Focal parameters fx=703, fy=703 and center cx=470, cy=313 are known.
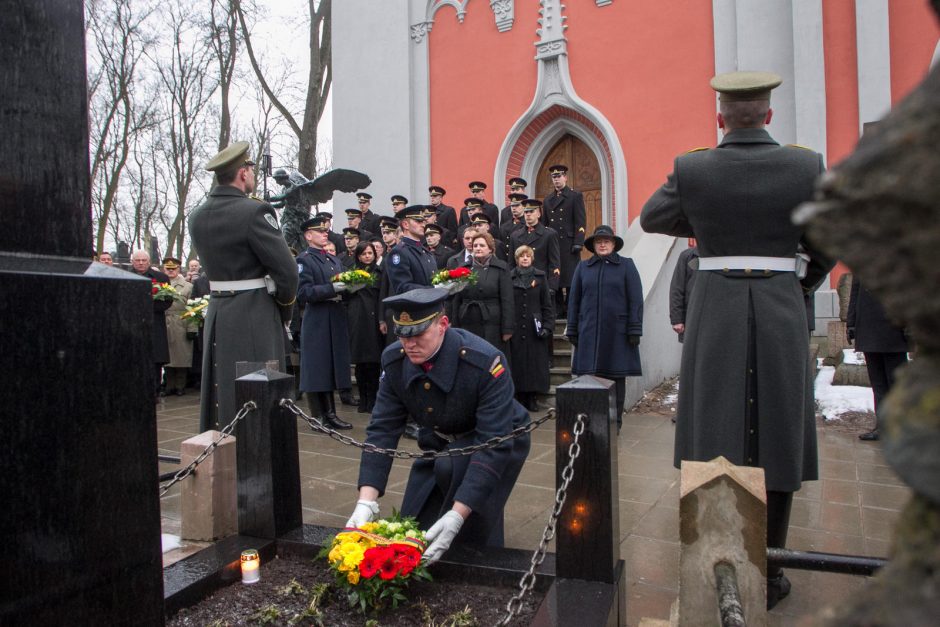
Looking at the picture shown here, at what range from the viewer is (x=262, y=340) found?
4742mm

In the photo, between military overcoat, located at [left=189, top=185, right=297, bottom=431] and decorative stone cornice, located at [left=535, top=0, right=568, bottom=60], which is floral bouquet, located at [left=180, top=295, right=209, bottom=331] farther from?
decorative stone cornice, located at [left=535, top=0, right=568, bottom=60]

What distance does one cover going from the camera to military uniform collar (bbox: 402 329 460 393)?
10.6 ft

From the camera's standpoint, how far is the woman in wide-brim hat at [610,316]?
6789 mm

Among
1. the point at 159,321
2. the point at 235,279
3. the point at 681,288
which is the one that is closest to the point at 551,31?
the point at 681,288

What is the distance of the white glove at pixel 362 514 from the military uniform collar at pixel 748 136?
2162 mm

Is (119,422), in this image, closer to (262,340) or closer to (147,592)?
(147,592)

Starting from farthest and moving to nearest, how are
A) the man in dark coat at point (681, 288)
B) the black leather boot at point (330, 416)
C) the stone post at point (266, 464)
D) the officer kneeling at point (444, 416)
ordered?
1. the black leather boot at point (330, 416)
2. the man in dark coat at point (681, 288)
3. the stone post at point (266, 464)
4. the officer kneeling at point (444, 416)

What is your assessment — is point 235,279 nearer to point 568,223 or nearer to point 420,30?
point 568,223

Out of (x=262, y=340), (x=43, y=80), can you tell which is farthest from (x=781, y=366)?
(x=262, y=340)

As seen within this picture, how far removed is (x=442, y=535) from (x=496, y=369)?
2.63 ft

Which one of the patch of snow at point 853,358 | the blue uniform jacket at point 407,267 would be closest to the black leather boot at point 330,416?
the blue uniform jacket at point 407,267

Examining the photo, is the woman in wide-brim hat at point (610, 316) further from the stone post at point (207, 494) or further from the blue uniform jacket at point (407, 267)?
the stone post at point (207, 494)

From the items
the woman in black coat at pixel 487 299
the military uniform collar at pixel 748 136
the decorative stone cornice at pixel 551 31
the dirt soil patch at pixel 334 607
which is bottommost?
the dirt soil patch at pixel 334 607

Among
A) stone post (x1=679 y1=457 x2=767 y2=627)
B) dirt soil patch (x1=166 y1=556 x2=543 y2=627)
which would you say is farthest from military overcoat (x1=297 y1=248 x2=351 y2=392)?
stone post (x1=679 y1=457 x2=767 y2=627)
